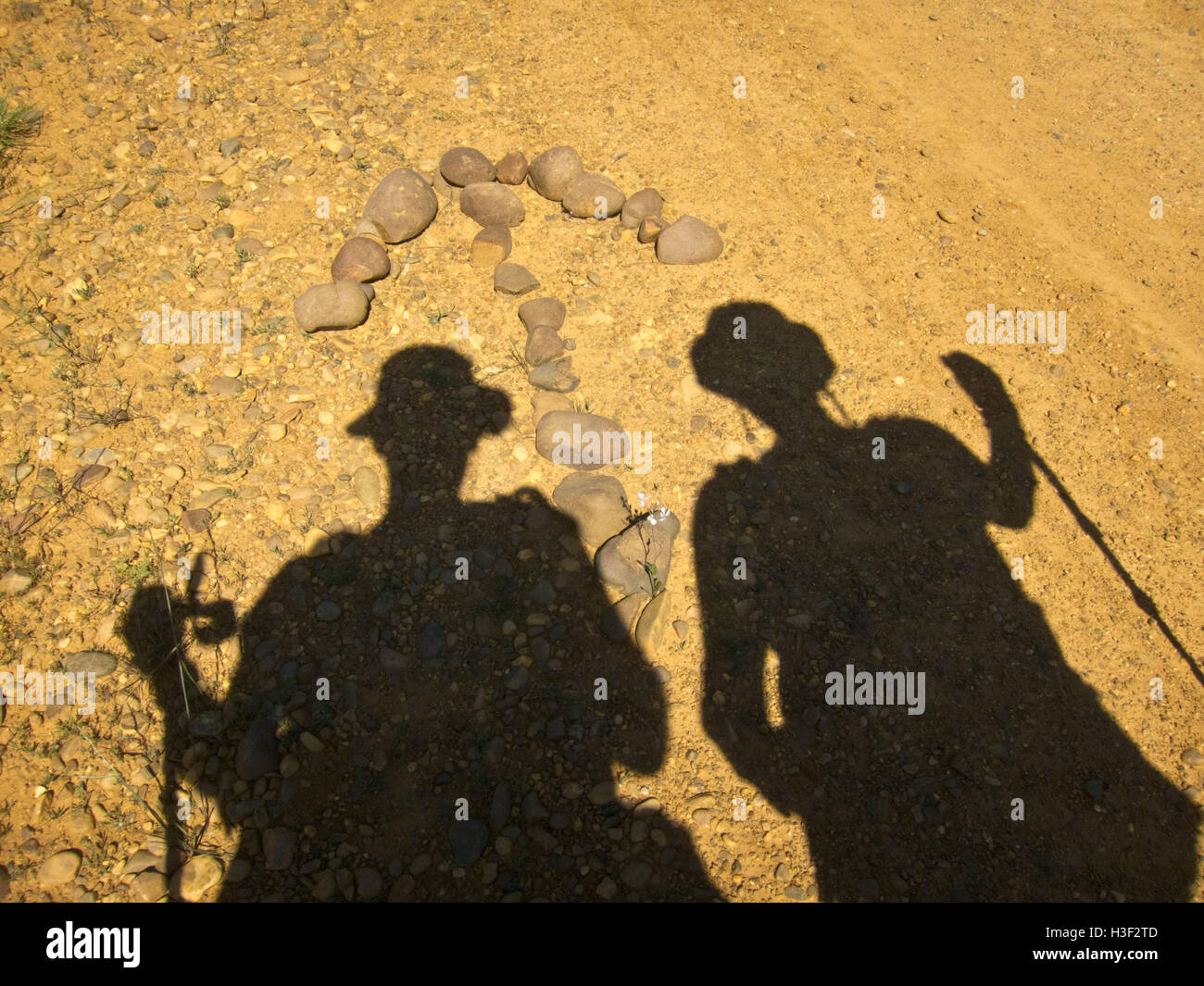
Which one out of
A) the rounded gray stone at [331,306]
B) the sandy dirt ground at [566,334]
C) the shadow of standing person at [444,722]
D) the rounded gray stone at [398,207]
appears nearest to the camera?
the shadow of standing person at [444,722]

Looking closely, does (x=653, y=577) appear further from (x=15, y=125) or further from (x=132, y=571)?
(x=15, y=125)

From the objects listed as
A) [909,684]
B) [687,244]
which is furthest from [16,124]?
[909,684]

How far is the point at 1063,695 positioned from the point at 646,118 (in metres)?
5.40

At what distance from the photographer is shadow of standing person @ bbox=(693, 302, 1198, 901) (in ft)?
10.3

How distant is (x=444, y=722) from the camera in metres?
3.44

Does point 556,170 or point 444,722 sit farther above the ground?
point 556,170

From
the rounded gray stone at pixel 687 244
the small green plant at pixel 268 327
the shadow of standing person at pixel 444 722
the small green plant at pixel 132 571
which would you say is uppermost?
the rounded gray stone at pixel 687 244

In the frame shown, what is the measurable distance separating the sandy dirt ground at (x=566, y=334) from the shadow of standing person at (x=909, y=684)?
53mm

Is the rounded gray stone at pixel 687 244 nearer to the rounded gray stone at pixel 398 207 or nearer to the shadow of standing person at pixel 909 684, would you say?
the shadow of standing person at pixel 909 684

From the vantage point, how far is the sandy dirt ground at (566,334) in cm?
323

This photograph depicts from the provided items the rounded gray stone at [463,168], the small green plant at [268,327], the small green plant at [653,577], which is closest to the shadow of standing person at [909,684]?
the small green plant at [653,577]

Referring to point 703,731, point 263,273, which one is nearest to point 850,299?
point 703,731

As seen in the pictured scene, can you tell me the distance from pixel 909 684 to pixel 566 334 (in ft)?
9.99

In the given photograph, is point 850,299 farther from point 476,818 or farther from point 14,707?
point 14,707
